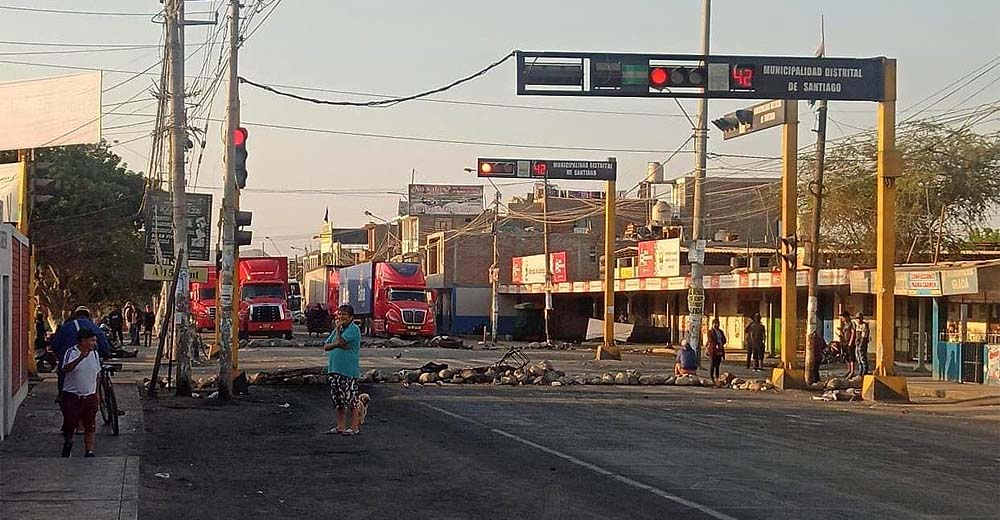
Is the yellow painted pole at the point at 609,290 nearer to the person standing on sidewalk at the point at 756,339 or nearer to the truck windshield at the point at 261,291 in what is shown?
the person standing on sidewalk at the point at 756,339

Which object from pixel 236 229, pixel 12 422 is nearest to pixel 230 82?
pixel 236 229

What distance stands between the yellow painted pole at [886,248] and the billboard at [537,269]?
38.6 m

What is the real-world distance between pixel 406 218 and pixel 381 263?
45.3 m

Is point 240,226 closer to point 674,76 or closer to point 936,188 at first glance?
point 674,76

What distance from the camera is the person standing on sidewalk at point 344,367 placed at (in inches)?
703

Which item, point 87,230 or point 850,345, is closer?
point 850,345

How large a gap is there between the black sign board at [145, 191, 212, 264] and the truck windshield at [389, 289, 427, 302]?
1178 inches

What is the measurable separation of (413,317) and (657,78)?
39.5 metres

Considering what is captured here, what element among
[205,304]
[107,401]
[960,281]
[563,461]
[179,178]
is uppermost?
[179,178]

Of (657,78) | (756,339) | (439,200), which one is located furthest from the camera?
(439,200)

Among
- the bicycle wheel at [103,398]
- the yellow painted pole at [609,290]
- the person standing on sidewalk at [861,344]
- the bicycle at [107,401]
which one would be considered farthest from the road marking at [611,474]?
the yellow painted pole at [609,290]

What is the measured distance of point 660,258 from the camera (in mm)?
54000

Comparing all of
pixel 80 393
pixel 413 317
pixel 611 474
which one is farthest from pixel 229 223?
pixel 413 317

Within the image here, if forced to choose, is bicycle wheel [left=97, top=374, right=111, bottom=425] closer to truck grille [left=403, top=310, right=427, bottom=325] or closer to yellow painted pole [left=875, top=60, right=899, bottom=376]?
yellow painted pole [left=875, top=60, right=899, bottom=376]
